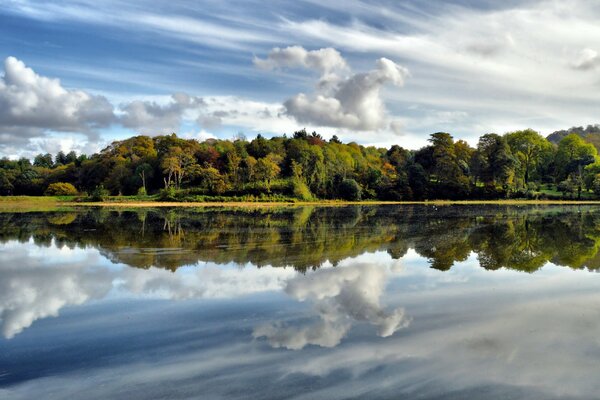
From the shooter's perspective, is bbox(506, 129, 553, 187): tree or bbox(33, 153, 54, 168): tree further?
bbox(33, 153, 54, 168): tree

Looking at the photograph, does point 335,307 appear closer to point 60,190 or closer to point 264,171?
point 264,171

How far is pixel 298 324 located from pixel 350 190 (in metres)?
61.7

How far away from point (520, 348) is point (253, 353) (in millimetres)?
4085

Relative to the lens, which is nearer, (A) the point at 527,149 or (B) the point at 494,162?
(B) the point at 494,162

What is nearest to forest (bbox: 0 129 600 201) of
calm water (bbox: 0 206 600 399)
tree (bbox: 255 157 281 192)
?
tree (bbox: 255 157 281 192)

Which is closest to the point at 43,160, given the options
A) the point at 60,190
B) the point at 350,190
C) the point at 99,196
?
the point at 60,190

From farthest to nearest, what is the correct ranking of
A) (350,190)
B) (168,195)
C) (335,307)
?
(350,190), (168,195), (335,307)

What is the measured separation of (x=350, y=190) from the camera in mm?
69625

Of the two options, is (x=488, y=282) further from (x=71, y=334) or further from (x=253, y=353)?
(x=71, y=334)

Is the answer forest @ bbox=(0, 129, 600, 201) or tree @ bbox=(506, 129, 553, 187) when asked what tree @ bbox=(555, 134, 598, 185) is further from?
tree @ bbox=(506, 129, 553, 187)

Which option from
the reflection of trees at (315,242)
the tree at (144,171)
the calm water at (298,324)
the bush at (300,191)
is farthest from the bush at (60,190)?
the calm water at (298,324)

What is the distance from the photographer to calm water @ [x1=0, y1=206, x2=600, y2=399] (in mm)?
6113

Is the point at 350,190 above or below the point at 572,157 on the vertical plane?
below

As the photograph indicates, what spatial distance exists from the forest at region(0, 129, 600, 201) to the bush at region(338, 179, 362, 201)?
0.15m
